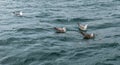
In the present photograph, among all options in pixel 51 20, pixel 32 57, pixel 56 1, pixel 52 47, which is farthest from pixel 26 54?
pixel 56 1

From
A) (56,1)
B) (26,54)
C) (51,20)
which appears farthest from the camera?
(56,1)

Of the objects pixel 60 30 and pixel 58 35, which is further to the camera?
pixel 60 30

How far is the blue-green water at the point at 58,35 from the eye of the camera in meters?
18.7

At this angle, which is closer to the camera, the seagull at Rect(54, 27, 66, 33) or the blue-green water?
the blue-green water

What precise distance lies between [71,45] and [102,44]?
211cm

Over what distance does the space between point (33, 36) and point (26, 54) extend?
370cm

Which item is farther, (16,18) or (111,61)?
(16,18)

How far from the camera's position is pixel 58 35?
2311 cm

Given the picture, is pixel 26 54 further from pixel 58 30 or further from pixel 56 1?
pixel 56 1

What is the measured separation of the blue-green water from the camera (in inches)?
737

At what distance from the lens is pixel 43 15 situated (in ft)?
96.2

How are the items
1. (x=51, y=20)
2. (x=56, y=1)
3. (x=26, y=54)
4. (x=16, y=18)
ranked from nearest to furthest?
(x=26, y=54)
(x=51, y=20)
(x=16, y=18)
(x=56, y=1)

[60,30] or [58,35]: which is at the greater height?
[60,30]

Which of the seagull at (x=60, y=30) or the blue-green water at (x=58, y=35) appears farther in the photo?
the seagull at (x=60, y=30)
